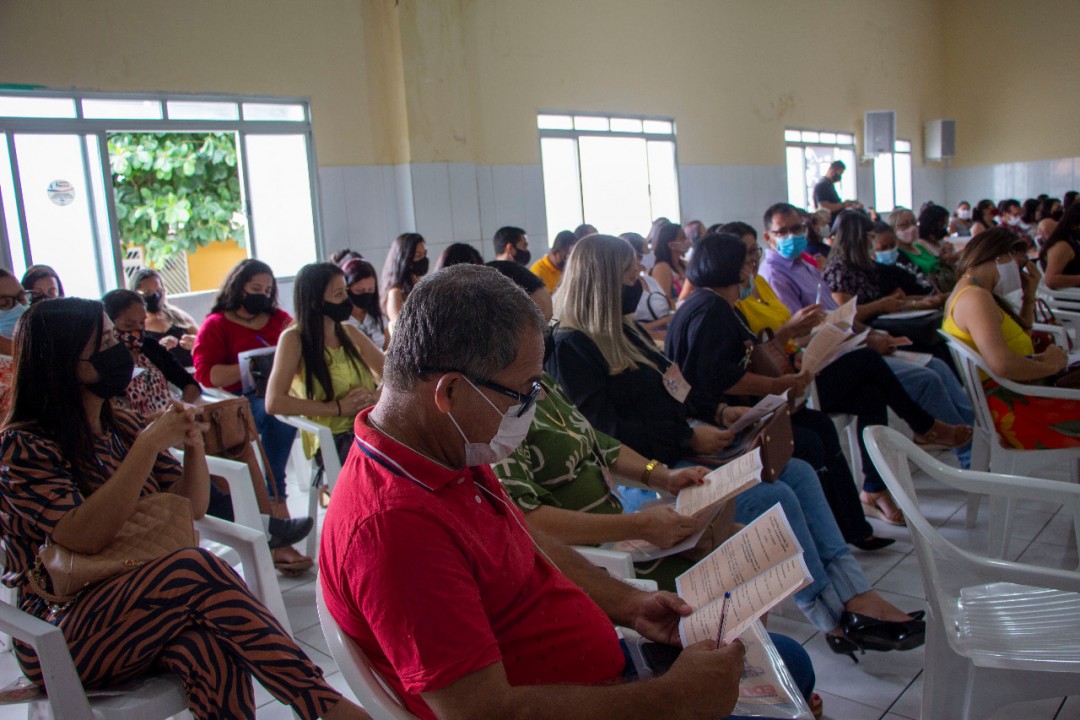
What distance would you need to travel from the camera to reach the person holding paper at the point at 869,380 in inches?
141

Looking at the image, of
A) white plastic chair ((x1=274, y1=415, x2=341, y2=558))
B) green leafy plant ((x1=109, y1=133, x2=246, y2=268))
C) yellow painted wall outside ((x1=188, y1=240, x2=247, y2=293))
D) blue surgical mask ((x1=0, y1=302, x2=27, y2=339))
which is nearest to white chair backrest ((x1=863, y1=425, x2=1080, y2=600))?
white plastic chair ((x1=274, y1=415, x2=341, y2=558))

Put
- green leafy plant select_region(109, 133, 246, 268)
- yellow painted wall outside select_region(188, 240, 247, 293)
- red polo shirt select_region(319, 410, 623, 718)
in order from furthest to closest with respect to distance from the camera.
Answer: yellow painted wall outside select_region(188, 240, 247, 293)
green leafy plant select_region(109, 133, 246, 268)
red polo shirt select_region(319, 410, 623, 718)

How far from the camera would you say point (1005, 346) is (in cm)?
302

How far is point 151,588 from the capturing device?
1737 millimetres

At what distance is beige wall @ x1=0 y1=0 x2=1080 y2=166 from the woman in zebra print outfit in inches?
153

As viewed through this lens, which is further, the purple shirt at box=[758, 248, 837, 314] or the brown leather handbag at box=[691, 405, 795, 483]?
the purple shirt at box=[758, 248, 837, 314]

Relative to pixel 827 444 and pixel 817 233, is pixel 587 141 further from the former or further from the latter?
pixel 827 444

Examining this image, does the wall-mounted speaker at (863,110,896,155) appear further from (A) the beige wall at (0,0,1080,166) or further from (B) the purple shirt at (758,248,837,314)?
(B) the purple shirt at (758,248,837,314)

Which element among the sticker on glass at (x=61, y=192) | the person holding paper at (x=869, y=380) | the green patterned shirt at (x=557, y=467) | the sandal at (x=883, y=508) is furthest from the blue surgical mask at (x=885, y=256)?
the sticker on glass at (x=61, y=192)

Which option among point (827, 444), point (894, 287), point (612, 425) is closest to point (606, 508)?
point (612, 425)

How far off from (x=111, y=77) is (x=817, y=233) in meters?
5.44

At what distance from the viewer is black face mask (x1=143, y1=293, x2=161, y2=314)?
15.8 feet

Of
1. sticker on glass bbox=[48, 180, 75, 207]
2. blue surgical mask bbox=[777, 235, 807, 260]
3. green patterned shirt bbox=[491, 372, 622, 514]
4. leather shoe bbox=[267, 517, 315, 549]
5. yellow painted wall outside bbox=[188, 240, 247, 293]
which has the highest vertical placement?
sticker on glass bbox=[48, 180, 75, 207]

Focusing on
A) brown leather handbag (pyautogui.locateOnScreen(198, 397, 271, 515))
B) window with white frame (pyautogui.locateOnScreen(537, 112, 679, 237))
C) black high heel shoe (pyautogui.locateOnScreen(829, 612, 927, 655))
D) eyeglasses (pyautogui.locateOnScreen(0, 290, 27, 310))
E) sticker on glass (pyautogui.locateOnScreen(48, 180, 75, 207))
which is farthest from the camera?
window with white frame (pyautogui.locateOnScreen(537, 112, 679, 237))
